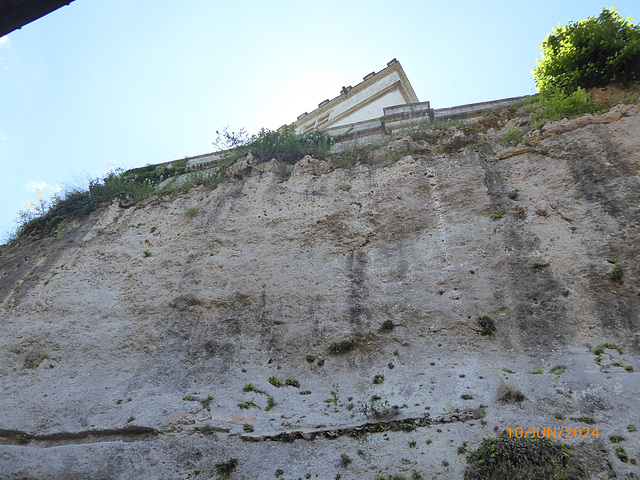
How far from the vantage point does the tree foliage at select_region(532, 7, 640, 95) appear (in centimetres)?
698

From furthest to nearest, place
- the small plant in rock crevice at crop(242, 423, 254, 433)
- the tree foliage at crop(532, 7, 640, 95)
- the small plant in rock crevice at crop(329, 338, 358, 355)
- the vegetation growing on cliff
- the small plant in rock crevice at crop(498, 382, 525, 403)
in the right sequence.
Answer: the tree foliage at crop(532, 7, 640, 95)
the small plant in rock crevice at crop(329, 338, 358, 355)
the small plant in rock crevice at crop(242, 423, 254, 433)
the small plant in rock crevice at crop(498, 382, 525, 403)
the vegetation growing on cliff

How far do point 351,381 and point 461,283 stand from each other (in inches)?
68.3

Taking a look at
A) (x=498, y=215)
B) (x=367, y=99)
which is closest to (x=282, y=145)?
(x=498, y=215)

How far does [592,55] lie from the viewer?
288 inches

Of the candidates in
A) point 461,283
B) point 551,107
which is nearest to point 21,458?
point 461,283

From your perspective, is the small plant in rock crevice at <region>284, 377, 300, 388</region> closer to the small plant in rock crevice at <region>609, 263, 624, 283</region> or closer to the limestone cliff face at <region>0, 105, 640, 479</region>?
the limestone cliff face at <region>0, 105, 640, 479</region>

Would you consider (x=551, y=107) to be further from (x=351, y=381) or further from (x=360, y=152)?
(x=351, y=381)

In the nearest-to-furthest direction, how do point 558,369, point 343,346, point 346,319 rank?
point 558,369, point 343,346, point 346,319

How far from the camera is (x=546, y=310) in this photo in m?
4.80

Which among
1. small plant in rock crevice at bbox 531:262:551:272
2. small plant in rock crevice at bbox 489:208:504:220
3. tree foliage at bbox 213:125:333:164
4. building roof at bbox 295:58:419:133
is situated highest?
building roof at bbox 295:58:419:133

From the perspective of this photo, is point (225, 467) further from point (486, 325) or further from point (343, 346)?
point (486, 325)

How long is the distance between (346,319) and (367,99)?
43.0 ft

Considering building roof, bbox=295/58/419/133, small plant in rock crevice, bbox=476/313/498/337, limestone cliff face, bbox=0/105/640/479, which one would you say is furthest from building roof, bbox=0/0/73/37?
building roof, bbox=295/58/419/133
